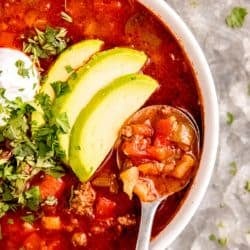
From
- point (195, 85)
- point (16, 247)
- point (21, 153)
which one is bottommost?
point (16, 247)

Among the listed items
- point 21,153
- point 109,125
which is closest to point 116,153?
point 109,125

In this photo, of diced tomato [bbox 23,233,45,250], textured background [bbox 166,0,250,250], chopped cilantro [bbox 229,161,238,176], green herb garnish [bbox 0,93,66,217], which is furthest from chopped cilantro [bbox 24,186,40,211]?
chopped cilantro [bbox 229,161,238,176]

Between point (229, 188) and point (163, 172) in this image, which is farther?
point (229, 188)

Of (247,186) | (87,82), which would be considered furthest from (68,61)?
(247,186)

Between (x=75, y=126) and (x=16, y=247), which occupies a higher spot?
(x=75, y=126)

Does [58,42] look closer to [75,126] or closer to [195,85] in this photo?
[75,126]

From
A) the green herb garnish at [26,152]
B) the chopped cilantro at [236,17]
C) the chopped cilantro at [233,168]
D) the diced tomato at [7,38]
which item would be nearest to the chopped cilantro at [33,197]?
the green herb garnish at [26,152]

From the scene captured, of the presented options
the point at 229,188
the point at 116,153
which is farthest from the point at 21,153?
the point at 229,188

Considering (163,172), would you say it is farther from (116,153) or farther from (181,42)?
(181,42)
